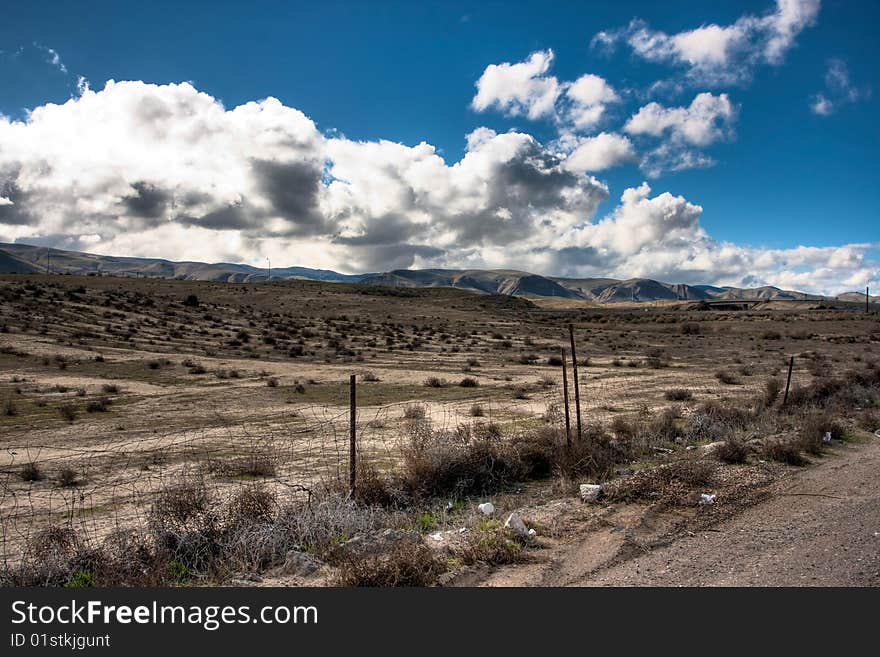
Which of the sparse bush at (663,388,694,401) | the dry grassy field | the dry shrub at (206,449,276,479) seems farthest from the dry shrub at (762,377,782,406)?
the dry shrub at (206,449,276,479)

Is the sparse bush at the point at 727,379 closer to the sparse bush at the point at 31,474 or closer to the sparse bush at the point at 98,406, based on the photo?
the sparse bush at the point at 98,406

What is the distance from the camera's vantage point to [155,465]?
12289mm

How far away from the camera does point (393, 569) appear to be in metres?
6.05

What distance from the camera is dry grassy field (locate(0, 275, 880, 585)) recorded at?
6973 millimetres

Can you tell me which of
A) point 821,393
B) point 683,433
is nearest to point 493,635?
point 683,433

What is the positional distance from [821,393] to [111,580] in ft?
69.6

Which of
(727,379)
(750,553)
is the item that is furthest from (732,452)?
(727,379)

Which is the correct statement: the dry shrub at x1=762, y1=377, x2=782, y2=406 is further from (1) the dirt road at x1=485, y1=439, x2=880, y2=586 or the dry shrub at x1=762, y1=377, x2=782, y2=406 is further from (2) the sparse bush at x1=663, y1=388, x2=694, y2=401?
(1) the dirt road at x1=485, y1=439, x2=880, y2=586

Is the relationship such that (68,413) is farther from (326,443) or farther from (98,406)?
(326,443)

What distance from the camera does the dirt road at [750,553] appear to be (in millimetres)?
6254

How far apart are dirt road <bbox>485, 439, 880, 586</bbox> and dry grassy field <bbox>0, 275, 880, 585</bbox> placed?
83 cm

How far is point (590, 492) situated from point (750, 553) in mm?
2746

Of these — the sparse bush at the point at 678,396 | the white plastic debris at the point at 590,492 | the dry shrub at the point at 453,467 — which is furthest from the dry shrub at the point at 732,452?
the sparse bush at the point at 678,396

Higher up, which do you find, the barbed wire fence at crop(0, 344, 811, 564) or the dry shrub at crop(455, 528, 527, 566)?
the dry shrub at crop(455, 528, 527, 566)
